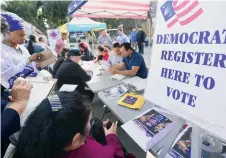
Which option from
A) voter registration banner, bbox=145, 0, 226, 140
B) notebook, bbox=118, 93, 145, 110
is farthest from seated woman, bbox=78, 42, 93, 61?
voter registration banner, bbox=145, 0, 226, 140

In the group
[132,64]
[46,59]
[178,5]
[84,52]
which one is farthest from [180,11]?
[84,52]

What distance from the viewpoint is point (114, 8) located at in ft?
11.4

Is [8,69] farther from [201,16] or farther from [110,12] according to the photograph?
[110,12]

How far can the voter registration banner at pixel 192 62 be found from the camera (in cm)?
63

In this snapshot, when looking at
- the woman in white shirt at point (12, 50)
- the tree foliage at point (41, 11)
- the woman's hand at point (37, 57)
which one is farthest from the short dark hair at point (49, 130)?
the tree foliage at point (41, 11)

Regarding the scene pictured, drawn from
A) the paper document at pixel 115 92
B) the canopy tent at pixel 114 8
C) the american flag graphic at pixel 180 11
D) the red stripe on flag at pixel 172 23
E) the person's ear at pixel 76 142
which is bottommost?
the paper document at pixel 115 92

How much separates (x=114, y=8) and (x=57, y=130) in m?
3.21

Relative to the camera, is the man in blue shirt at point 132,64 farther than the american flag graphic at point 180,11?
Yes

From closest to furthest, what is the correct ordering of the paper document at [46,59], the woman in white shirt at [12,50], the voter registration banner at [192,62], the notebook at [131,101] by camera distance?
the voter registration banner at [192,62] → the woman in white shirt at [12,50] → the notebook at [131,101] → the paper document at [46,59]

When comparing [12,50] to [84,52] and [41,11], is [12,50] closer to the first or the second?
[84,52]

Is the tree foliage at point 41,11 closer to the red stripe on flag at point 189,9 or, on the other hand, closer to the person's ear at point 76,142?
the red stripe on flag at point 189,9

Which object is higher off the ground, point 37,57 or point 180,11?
point 180,11

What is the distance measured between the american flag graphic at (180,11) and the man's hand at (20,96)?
0.79m

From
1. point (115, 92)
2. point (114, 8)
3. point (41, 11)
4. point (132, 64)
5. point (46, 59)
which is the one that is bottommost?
point (115, 92)
